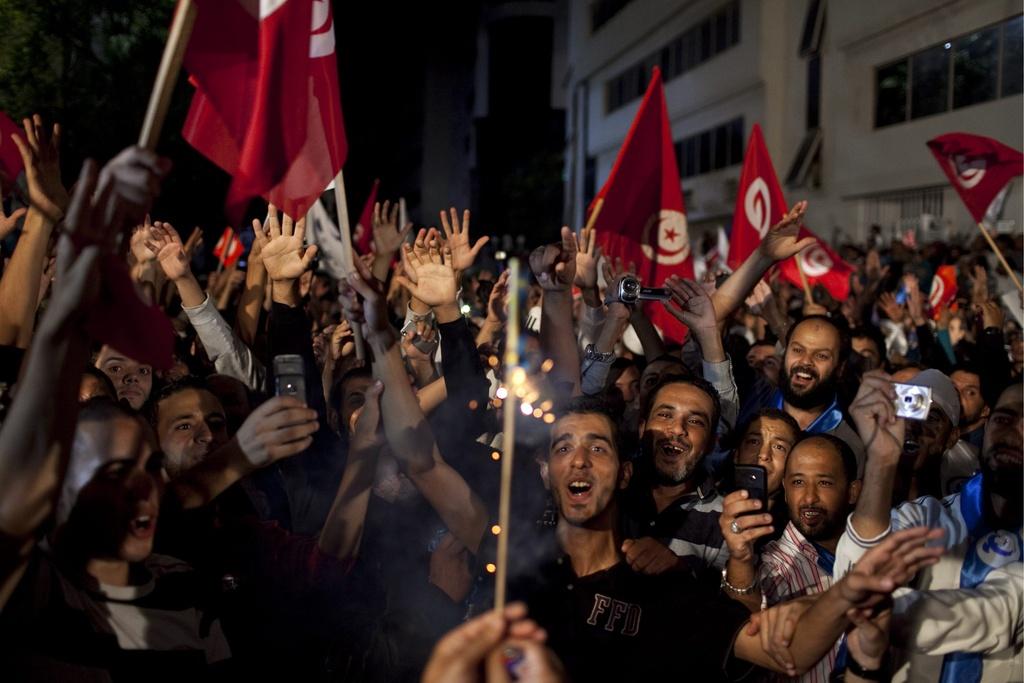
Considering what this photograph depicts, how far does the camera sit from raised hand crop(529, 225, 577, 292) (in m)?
4.79

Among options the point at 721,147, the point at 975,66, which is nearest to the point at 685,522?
the point at 975,66

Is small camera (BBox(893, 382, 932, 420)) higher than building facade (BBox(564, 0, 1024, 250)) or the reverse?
the reverse

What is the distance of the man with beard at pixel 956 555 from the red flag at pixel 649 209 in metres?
3.71

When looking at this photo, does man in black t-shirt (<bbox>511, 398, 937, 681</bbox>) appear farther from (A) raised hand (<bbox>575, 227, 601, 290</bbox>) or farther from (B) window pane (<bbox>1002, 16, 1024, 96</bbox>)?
(B) window pane (<bbox>1002, 16, 1024, 96</bbox>)

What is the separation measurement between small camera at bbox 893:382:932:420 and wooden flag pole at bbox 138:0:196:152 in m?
1.97

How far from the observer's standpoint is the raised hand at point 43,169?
391 cm

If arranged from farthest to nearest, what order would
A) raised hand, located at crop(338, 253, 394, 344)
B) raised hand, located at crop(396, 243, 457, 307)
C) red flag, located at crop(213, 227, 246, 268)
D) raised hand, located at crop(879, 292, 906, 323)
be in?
red flag, located at crop(213, 227, 246, 268)
raised hand, located at crop(879, 292, 906, 323)
raised hand, located at crop(396, 243, 457, 307)
raised hand, located at crop(338, 253, 394, 344)

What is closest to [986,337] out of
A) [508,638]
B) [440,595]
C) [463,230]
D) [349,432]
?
[463,230]

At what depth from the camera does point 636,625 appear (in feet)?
9.97

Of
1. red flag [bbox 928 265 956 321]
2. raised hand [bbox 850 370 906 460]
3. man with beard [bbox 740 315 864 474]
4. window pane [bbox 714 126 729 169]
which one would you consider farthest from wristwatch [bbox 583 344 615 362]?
window pane [bbox 714 126 729 169]

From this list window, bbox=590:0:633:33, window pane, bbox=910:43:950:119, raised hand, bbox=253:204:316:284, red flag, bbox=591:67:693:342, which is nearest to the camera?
raised hand, bbox=253:204:316:284

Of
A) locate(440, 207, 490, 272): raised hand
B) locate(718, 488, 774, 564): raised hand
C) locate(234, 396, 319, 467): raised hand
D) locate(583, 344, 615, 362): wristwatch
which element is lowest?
locate(718, 488, 774, 564): raised hand

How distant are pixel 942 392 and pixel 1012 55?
50.8ft

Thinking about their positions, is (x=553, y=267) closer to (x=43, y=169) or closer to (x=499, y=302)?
(x=499, y=302)
